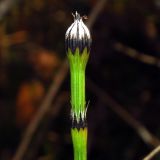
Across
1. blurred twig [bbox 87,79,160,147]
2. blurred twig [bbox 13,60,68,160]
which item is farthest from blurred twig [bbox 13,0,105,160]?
blurred twig [bbox 87,79,160,147]

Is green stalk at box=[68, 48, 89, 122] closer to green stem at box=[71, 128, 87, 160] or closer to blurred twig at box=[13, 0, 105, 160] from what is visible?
green stem at box=[71, 128, 87, 160]

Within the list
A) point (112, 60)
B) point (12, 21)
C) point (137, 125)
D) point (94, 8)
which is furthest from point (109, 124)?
point (12, 21)

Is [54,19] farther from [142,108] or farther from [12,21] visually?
[142,108]

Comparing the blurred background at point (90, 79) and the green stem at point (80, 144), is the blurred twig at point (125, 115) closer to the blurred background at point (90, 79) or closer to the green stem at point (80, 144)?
the blurred background at point (90, 79)

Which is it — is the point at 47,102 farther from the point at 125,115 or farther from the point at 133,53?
the point at 133,53

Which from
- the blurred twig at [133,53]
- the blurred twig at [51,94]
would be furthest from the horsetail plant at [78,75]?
the blurred twig at [133,53]

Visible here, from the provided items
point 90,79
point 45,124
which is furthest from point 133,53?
point 45,124

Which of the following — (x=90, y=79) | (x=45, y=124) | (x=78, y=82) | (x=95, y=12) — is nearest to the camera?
(x=78, y=82)
